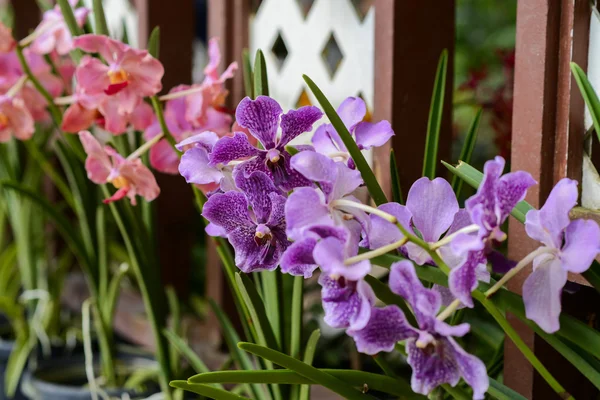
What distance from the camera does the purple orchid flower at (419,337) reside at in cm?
41

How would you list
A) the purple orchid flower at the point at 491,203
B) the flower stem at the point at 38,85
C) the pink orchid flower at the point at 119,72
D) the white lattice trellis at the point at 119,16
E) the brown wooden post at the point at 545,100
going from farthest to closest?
the white lattice trellis at the point at 119,16, the flower stem at the point at 38,85, the pink orchid flower at the point at 119,72, the brown wooden post at the point at 545,100, the purple orchid flower at the point at 491,203

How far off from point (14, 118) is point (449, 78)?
0.53m

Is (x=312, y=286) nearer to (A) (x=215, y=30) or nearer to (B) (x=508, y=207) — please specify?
(A) (x=215, y=30)

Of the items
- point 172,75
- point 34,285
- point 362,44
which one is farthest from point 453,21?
point 34,285

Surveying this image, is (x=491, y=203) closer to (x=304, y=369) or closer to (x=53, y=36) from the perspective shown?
(x=304, y=369)

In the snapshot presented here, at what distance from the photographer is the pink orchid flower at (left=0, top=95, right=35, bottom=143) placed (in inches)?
34.8

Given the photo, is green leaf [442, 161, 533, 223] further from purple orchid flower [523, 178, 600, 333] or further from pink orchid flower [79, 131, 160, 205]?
pink orchid flower [79, 131, 160, 205]

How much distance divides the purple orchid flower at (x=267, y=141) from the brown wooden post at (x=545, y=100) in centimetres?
22

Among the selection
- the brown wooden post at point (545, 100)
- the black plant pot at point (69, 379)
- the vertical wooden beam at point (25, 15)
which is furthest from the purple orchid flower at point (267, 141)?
the vertical wooden beam at point (25, 15)

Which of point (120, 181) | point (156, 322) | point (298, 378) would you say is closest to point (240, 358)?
point (156, 322)

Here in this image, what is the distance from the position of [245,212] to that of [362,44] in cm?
60

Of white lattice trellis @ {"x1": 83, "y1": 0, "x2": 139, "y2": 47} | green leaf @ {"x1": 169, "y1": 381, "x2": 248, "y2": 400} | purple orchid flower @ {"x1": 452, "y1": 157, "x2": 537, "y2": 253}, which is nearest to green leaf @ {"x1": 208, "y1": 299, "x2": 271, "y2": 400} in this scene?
green leaf @ {"x1": 169, "y1": 381, "x2": 248, "y2": 400}

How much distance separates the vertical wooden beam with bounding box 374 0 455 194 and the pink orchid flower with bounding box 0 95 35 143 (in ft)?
1.43

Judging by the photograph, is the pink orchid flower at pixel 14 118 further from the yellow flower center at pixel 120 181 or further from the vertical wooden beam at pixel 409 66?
the vertical wooden beam at pixel 409 66
